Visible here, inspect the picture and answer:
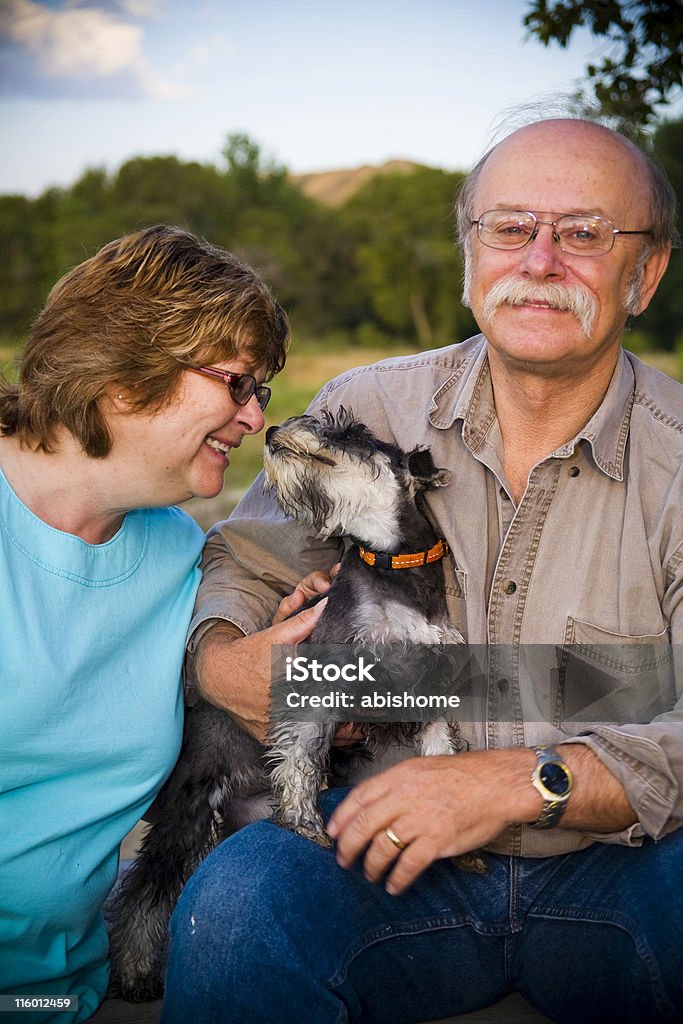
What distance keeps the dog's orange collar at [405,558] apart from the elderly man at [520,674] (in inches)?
3.1

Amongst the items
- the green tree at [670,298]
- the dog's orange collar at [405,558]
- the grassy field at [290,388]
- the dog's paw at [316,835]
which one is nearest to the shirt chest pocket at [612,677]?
the dog's orange collar at [405,558]

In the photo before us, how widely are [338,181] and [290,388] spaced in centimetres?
2385

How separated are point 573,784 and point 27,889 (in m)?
1.59

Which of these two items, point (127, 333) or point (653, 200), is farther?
point (653, 200)

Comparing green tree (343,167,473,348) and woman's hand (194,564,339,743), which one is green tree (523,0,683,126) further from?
green tree (343,167,473,348)

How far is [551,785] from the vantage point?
2551mm

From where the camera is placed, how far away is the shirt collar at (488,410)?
10.5 feet

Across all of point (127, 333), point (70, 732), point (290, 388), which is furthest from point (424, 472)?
point (290, 388)

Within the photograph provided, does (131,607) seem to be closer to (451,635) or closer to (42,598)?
Result: (42,598)

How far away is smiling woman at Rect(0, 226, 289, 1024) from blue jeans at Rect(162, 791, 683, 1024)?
48 cm

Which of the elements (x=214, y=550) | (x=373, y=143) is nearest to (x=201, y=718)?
(x=214, y=550)

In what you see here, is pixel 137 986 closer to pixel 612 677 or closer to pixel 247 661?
pixel 247 661

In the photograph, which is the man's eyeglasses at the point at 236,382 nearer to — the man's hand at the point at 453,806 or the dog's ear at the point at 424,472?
the dog's ear at the point at 424,472

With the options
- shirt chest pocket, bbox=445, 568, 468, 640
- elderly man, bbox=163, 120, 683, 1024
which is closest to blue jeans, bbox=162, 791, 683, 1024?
elderly man, bbox=163, 120, 683, 1024
